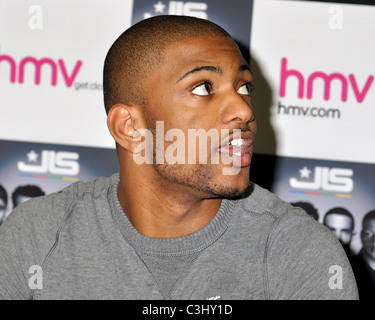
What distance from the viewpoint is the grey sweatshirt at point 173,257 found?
1.54 metres

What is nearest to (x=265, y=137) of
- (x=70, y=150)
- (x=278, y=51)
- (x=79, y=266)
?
(x=278, y=51)

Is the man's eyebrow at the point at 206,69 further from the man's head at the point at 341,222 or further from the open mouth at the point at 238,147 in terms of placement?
the man's head at the point at 341,222

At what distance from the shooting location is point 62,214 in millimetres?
1736

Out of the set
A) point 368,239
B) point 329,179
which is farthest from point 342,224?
point 329,179

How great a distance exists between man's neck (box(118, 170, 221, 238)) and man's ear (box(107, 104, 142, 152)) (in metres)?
0.13

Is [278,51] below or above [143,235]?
above

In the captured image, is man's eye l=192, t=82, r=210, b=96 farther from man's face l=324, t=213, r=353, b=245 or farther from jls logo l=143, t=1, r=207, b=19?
man's face l=324, t=213, r=353, b=245

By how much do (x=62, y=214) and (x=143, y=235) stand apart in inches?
10.9

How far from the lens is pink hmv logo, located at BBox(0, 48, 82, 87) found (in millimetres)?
3180

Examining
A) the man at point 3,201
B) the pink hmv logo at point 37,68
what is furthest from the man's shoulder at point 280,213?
the man at point 3,201

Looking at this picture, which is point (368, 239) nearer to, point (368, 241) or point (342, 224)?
point (368, 241)

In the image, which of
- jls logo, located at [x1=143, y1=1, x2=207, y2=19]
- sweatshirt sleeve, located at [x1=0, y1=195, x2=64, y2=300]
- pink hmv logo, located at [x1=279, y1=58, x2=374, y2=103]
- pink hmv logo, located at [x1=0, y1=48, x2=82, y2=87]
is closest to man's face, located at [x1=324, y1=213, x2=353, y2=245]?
pink hmv logo, located at [x1=279, y1=58, x2=374, y2=103]

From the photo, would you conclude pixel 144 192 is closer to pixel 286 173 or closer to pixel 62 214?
pixel 62 214

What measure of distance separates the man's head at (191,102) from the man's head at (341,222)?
64.2 inches
